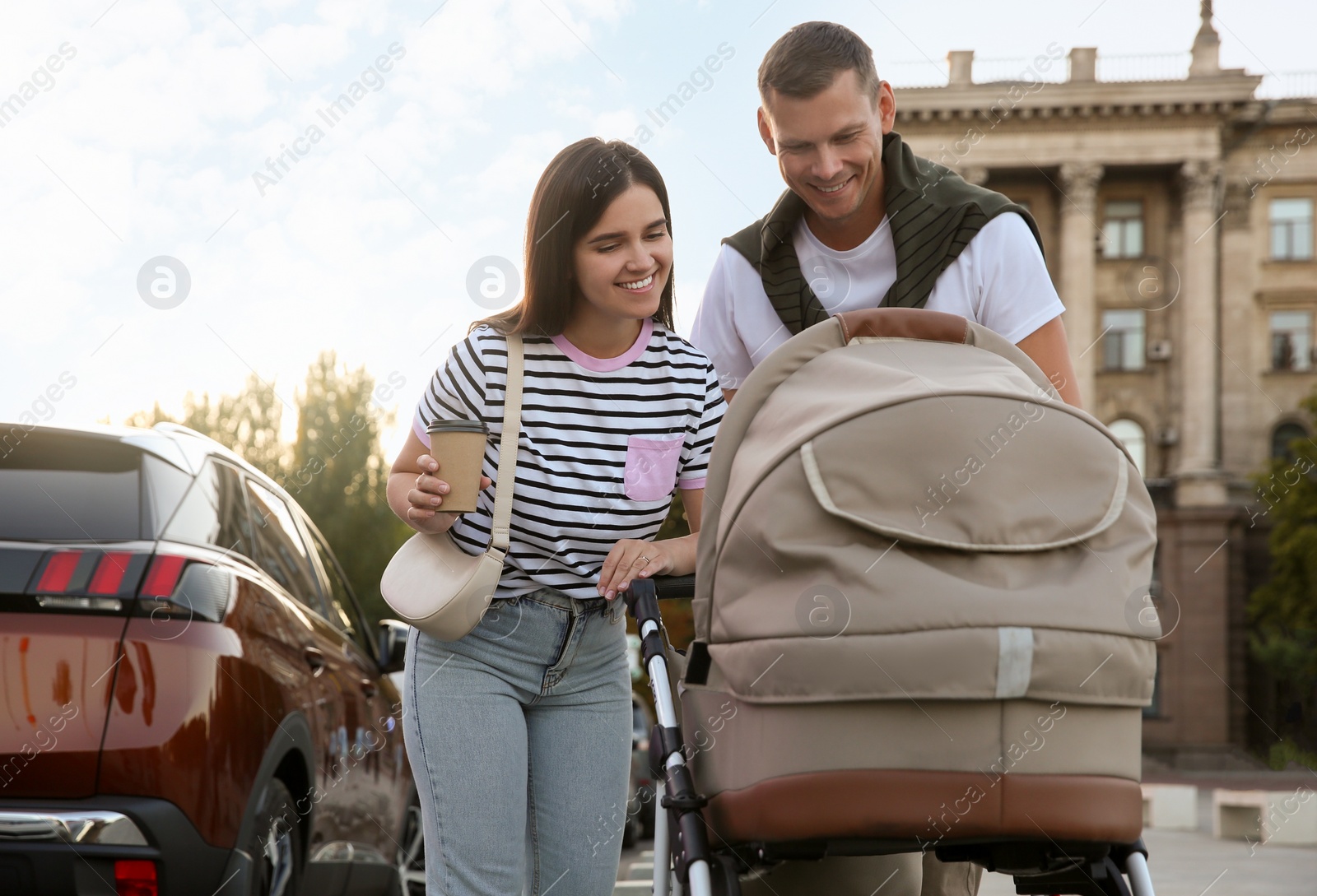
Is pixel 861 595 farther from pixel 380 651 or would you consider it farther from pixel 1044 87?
pixel 1044 87

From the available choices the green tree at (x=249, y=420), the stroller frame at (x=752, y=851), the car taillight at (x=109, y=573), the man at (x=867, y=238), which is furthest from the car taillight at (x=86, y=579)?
the green tree at (x=249, y=420)

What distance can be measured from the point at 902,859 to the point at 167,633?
200cm

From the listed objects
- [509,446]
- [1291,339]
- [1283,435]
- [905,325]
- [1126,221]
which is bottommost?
[509,446]

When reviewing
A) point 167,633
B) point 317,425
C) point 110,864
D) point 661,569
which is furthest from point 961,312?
point 317,425

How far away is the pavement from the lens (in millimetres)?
10320

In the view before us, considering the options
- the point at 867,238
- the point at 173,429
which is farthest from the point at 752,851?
the point at 173,429

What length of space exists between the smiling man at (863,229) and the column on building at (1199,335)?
4105 centimetres

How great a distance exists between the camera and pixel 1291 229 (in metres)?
42.6

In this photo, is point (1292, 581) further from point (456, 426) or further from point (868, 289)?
point (456, 426)

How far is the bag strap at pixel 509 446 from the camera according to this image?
3.06m

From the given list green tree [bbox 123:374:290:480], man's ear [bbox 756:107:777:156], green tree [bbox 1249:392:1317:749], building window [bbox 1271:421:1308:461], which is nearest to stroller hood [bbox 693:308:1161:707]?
man's ear [bbox 756:107:777:156]

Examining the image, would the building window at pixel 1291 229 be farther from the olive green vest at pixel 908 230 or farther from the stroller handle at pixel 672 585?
the stroller handle at pixel 672 585

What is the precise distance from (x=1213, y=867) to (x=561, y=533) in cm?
1121

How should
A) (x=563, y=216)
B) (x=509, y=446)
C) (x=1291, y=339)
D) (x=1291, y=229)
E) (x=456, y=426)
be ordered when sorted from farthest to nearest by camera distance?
(x=1291, y=229) → (x=1291, y=339) → (x=563, y=216) → (x=509, y=446) → (x=456, y=426)
